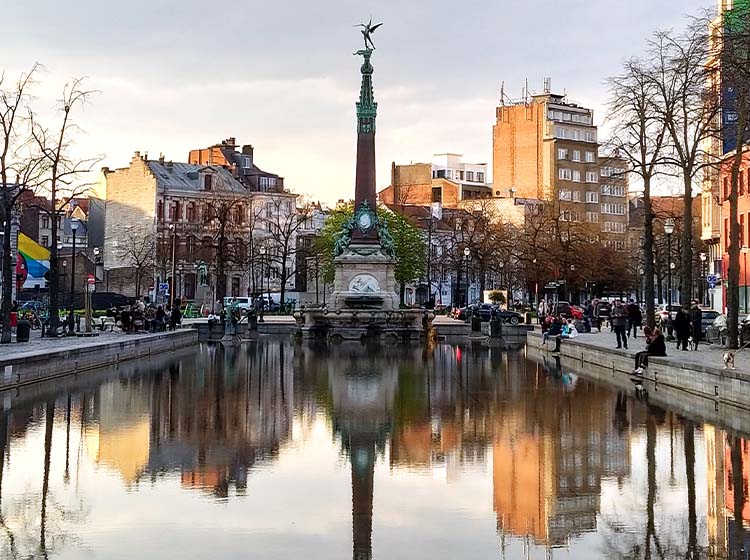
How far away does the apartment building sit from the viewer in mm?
128125

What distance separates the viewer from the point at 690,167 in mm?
39750

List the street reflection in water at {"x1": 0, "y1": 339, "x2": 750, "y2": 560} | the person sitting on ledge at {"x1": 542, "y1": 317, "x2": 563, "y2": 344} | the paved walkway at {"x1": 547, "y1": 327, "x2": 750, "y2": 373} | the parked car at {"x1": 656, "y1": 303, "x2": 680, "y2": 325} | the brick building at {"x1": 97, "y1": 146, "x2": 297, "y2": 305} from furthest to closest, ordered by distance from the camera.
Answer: the brick building at {"x1": 97, "y1": 146, "x2": 297, "y2": 305} → the parked car at {"x1": 656, "y1": 303, "x2": 680, "y2": 325} → the person sitting on ledge at {"x1": 542, "y1": 317, "x2": 563, "y2": 344} → the paved walkway at {"x1": 547, "y1": 327, "x2": 750, "y2": 373} → the street reflection in water at {"x1": 0, "y1": 339, "x2": 750, "y2": 560}

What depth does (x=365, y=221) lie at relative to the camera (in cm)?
6234

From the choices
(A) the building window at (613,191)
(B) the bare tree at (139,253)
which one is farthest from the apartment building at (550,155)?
(B) the bare tree at (139,253)

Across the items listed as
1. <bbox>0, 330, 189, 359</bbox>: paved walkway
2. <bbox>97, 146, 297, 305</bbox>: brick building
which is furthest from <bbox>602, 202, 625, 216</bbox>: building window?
<bbox>0, 330, 189, 359</bbox>: paved walkway

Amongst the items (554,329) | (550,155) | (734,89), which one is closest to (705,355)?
(734,89)

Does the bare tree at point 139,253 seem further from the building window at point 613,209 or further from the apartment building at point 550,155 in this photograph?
the building window at point 613,209

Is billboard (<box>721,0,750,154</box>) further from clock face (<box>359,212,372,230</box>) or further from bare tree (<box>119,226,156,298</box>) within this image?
bare tree (<box>119,226,156,298</box>)

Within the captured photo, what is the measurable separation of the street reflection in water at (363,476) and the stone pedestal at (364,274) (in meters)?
35.2

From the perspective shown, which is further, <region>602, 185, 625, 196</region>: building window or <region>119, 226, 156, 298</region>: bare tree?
<region>602, 185, 625, 196</region>: building window

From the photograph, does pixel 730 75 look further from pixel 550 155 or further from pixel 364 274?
pixel 550 155

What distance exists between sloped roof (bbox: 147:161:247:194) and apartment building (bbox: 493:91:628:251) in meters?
36.6

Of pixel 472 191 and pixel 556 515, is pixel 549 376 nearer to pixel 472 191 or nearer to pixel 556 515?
pixel 556 515

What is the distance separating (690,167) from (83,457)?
96.8ft
